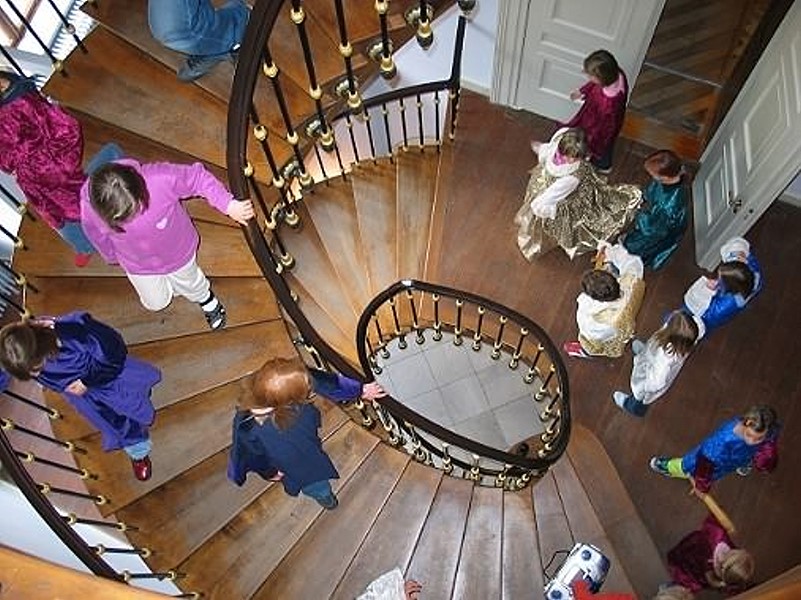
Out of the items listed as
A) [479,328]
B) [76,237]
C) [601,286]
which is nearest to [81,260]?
[76,237]

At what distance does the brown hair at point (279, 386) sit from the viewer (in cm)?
375

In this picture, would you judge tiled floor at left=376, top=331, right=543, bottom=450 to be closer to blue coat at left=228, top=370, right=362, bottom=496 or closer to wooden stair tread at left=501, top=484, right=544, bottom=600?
wooden stair tread at left=501, top=484, right=544, bottom=600

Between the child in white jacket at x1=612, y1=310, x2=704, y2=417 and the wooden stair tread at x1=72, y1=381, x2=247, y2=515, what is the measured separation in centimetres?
240

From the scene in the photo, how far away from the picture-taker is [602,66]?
5.31 meters

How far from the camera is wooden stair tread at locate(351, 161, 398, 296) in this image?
622 centimetres

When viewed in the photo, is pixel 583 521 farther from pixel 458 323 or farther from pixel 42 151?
pixel 42 151

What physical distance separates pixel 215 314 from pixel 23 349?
1.17 metres

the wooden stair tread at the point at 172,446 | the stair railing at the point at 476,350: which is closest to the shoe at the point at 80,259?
the wooden stair tread at the point at 172,446

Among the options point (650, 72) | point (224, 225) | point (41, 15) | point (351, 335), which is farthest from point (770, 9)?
point (41, 15)

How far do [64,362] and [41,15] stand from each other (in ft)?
10.2

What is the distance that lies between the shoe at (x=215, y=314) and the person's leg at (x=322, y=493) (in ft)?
3.05

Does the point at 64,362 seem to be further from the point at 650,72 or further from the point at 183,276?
the point at 650,72

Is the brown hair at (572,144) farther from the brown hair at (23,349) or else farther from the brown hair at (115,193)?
the brown hair at (23,349)

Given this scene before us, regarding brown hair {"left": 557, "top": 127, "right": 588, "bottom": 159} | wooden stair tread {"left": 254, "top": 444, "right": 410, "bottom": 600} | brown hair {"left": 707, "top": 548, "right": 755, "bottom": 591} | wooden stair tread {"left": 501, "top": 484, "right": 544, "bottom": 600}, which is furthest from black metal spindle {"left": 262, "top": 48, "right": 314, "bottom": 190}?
brown hair {"left": 707, "top": 548, "right": 755, "bottom": 591}
